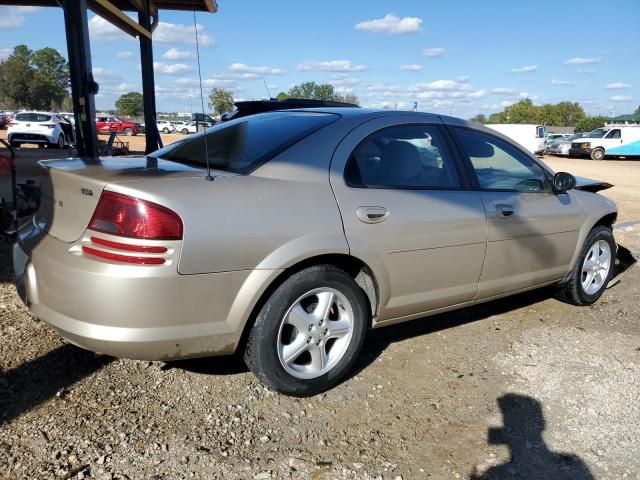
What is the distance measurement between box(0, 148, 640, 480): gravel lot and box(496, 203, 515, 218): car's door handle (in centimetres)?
91

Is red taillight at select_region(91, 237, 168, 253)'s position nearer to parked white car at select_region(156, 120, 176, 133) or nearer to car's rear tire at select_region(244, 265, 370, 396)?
car's rear tire at select_region(244, 265, 370, 396)

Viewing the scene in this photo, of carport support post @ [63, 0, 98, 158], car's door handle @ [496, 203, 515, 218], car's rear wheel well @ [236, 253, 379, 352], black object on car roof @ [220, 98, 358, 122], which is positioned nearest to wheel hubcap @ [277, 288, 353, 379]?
car's rear wheel well @ [236, 253, 379, 352]

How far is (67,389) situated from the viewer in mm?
2920

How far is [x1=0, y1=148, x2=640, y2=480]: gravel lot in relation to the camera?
8.06 feet

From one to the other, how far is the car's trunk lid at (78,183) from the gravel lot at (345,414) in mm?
863

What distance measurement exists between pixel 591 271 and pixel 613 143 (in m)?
28.4

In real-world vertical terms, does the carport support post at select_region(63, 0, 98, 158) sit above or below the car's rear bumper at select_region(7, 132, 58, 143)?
above

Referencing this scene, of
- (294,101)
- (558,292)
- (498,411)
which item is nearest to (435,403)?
(498,411)

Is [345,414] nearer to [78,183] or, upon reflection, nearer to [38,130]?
[78,183]

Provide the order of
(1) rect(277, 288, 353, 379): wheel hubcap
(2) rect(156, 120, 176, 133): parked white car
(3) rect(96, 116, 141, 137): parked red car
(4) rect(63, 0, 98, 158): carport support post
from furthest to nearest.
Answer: (2) rect(156, 120, 176, 133): parked white car, (3) rect(96, 116, 141, 137): parked red car, (4) rect(63, 0, 98, 158): carport support post, (1) rect(277, 288, 353, 379): wheel hubcap

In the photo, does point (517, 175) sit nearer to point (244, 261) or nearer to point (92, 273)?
point (244, 261)

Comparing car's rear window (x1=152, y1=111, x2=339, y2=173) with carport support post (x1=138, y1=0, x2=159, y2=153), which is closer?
car's rear window (x1=152, y1=111, x2=339, y2=173)

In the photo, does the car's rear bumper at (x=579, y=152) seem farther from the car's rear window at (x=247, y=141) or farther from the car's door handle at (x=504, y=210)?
the car's rear window at (x=247, y=141)

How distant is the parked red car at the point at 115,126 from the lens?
1599 inches
